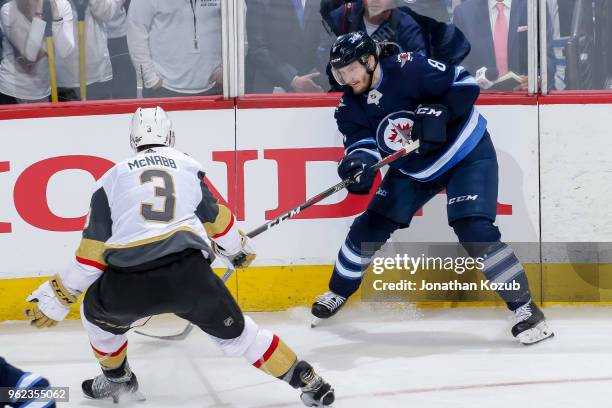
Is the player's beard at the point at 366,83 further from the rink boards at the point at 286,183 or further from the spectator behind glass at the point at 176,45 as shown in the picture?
the spectator behind glass at the point at 176,45

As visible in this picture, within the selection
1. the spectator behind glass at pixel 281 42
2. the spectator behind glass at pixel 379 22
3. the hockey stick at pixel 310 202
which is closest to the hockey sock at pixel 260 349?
the hockey stick at pixel 310 202

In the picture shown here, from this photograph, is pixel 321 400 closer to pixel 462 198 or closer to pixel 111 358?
pixel 111 358

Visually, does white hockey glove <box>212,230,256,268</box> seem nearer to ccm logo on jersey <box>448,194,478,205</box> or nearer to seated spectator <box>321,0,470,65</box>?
ccm logo on jersey <box>448,194,478,205</box>

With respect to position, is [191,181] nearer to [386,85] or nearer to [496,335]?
[386,85]

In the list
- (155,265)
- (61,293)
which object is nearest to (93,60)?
(61,293)

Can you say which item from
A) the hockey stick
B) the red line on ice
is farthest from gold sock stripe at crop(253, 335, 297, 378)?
the hockey stick

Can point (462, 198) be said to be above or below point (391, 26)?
below

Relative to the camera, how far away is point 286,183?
4.47m

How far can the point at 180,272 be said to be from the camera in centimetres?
304

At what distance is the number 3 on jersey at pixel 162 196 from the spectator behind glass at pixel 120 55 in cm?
144

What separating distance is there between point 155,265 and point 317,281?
5.18 feet

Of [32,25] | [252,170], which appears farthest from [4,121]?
[252,170]

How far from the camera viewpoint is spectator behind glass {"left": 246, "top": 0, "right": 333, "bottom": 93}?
4473 millimetres

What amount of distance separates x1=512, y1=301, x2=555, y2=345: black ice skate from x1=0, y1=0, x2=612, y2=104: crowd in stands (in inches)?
39.9
